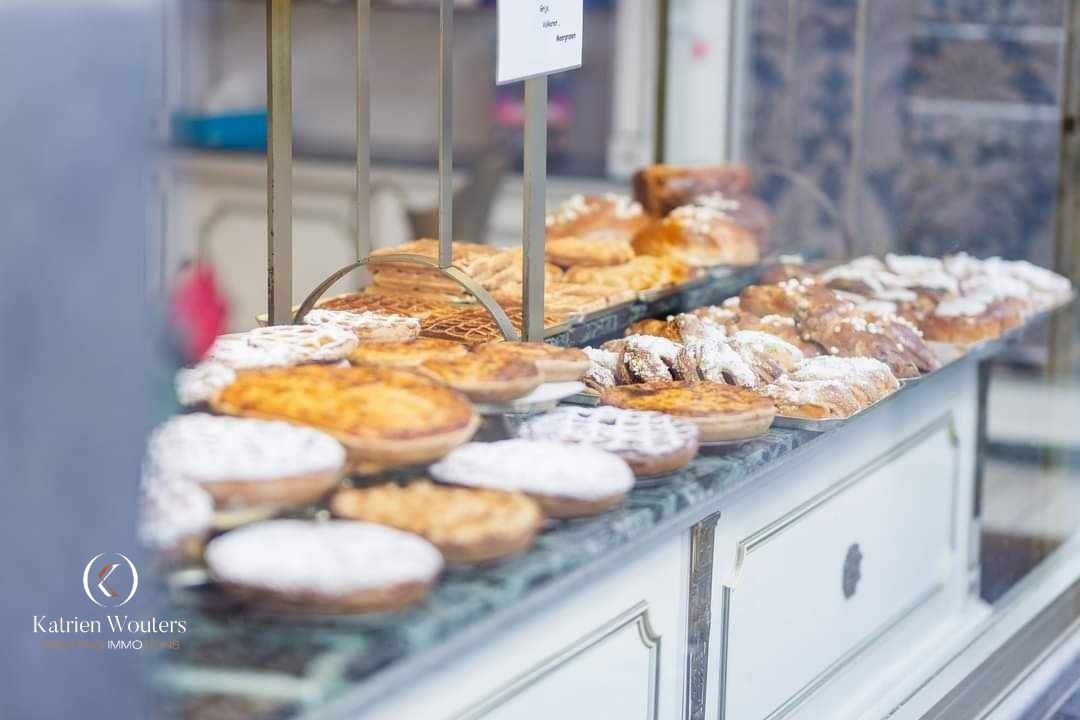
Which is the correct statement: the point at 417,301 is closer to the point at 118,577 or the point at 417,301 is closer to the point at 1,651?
the point at 118,577

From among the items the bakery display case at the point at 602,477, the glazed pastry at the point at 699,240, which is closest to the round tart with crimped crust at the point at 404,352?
the bakery display case at the point at 602,477

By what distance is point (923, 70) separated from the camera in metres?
4.77

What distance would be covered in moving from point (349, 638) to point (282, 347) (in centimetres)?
77

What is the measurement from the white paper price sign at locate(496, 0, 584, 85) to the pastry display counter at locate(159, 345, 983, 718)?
24.5 inches

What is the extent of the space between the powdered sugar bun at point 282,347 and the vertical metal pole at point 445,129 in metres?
0.21

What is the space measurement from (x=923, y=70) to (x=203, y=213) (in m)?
3.02

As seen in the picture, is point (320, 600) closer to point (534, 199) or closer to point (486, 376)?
point (486, 376)

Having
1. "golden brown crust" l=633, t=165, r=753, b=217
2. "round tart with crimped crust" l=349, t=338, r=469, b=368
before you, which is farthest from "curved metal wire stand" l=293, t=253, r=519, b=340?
"golden brown crust" l=633, t=165, r=753, b=217

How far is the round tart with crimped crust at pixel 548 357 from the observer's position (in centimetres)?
203

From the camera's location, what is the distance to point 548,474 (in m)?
1.68

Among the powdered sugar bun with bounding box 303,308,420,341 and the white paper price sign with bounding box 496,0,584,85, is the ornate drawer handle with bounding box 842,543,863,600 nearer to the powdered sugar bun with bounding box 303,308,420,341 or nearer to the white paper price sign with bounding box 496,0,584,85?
the powdered sugar bun with bounding box 303,308,420,341

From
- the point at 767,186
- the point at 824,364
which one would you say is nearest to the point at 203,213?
the point at 767,186

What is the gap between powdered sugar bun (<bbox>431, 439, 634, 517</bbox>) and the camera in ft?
5.39

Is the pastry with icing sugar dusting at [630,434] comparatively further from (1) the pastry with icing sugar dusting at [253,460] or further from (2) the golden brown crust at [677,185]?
(2) the golden brown crust at [677,185]
